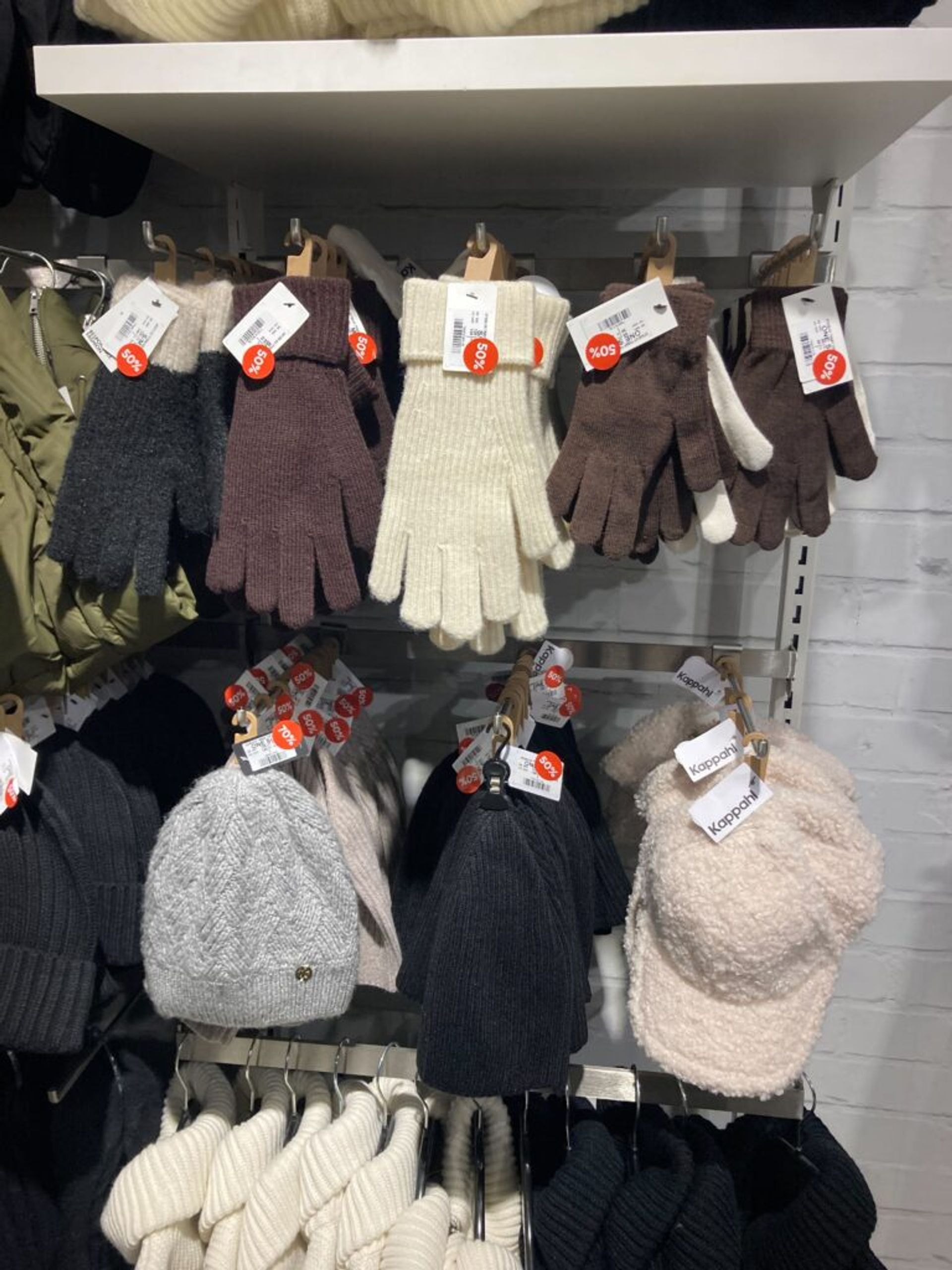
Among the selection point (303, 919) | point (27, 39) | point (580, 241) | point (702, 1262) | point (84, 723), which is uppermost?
point (27, 39)

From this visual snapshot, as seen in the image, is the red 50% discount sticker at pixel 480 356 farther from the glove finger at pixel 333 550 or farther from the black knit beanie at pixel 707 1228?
the black knit beanie at pixel 707 1228

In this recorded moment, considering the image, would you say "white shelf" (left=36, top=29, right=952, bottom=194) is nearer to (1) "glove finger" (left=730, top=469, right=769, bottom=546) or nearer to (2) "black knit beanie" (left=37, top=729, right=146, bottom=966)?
(1) "glove finger" (left=730, top=469, right=769, bottom=546)

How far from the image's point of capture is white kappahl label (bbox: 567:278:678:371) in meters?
0.78

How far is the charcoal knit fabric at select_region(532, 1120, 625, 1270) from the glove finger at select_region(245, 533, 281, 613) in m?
0.75

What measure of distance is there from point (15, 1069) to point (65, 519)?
74cm

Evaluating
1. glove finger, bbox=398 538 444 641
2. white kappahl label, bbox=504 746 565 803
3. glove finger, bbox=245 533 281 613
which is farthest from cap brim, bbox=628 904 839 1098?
glove finger, bbox=245 533 281 613

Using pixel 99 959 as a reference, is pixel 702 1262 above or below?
below

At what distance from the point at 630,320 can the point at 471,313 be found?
14 centimetres

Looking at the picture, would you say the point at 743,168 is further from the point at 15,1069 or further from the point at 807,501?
the point at 15,1069

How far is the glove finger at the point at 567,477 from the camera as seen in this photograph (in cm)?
82

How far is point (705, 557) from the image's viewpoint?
4.24 ft

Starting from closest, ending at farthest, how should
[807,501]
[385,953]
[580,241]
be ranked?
1. [807,501]
2. [385,953]
3. [580,241]

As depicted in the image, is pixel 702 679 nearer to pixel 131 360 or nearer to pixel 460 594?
pixel 460 594

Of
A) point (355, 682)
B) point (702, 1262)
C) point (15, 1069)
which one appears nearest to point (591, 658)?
point (355, 682)
